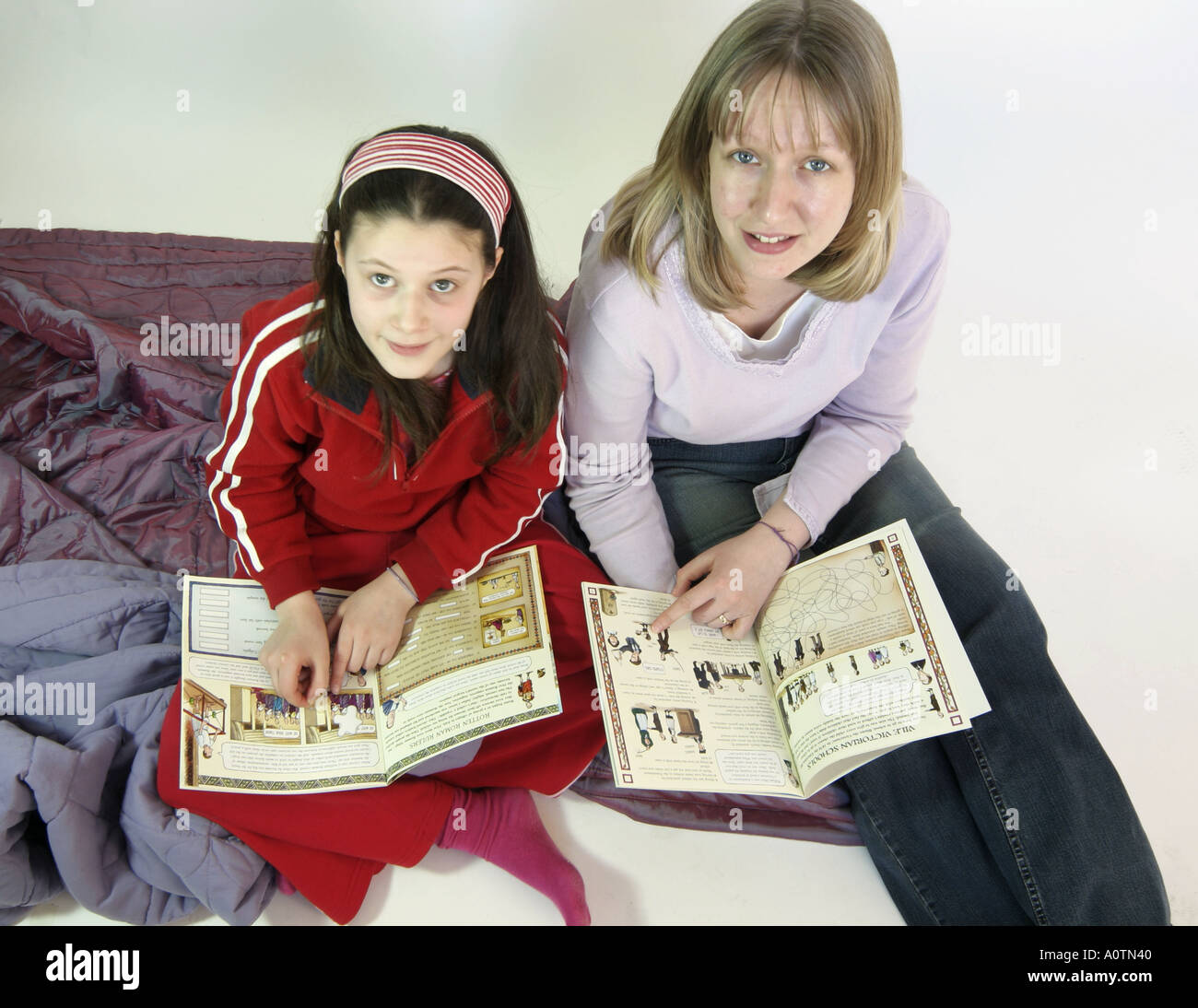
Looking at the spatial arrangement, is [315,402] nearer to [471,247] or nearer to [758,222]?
[471,247]

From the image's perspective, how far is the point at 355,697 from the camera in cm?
139

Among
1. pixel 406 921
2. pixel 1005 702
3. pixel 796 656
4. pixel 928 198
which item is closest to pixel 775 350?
pixel 928 198

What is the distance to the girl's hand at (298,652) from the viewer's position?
1333mm

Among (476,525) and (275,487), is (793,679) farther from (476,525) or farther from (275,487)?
(275,487)

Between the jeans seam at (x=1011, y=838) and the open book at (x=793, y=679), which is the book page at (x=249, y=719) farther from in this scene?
the jeans seam at (x=1011, y=838)

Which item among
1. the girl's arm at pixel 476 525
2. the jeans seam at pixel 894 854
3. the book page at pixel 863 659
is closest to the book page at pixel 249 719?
the girl's arm at pixel 476 525

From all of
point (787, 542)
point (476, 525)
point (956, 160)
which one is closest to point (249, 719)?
point (476, 525)

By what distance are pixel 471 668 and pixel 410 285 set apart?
1.74ft

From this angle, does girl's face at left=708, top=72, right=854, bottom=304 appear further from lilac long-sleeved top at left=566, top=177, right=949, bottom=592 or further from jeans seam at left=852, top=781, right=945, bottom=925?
jeans seam at left=852, top=781, right=945, bottom=925

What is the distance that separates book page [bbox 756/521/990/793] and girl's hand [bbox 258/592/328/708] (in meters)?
0.63

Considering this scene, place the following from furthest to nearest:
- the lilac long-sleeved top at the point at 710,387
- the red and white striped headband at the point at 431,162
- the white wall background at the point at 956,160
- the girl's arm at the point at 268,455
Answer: the white wall background at the point at 956,160, the lilac long-sleeved top at the point at 710,387, the girl's arm at the point at 268,455, the red and white striped headband at the point at 431,162

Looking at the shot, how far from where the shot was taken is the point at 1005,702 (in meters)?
1.39

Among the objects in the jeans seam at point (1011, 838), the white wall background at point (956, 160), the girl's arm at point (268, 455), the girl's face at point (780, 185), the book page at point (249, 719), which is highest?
the white wall background at point (956, 160)

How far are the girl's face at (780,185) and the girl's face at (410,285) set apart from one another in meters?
0.28
